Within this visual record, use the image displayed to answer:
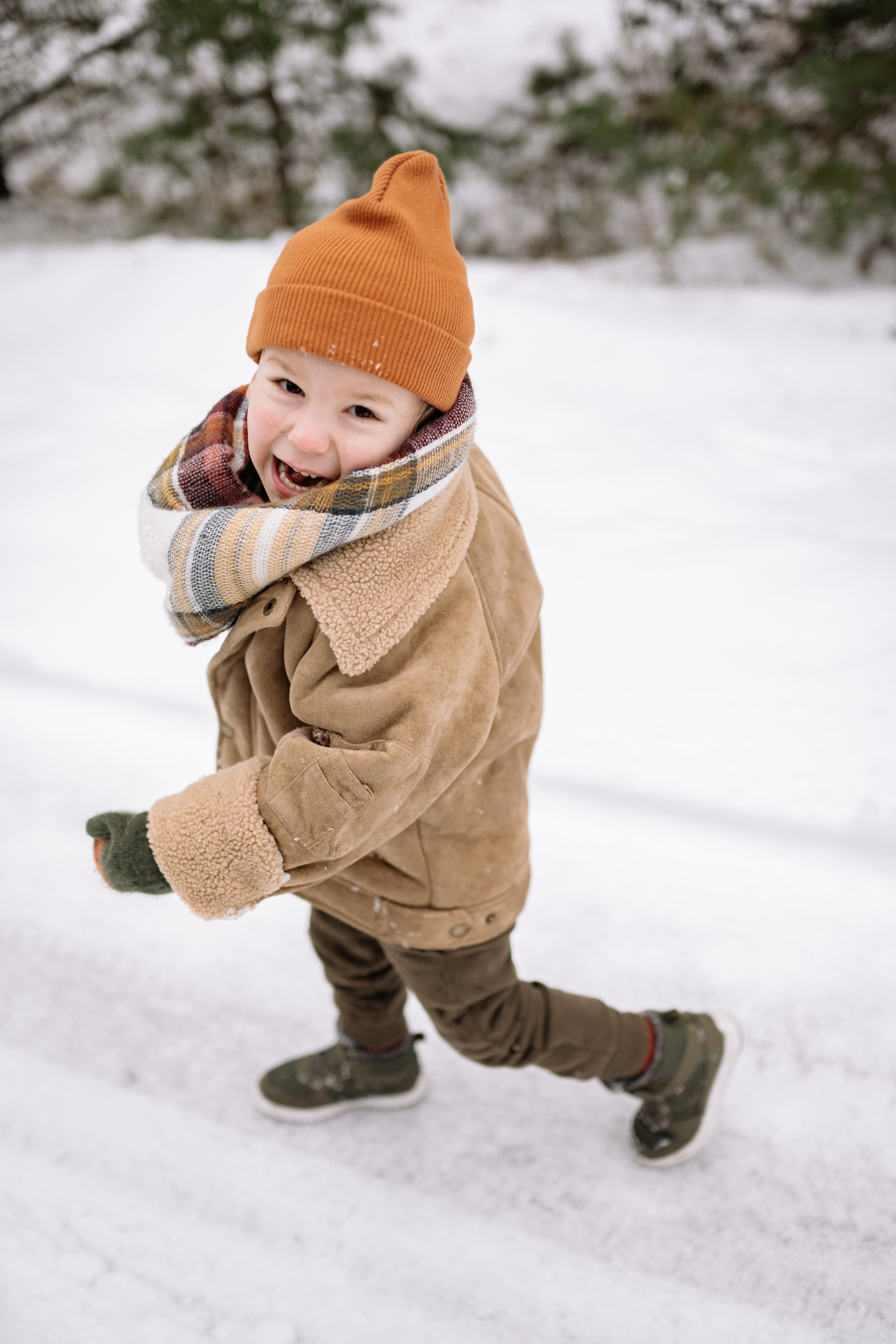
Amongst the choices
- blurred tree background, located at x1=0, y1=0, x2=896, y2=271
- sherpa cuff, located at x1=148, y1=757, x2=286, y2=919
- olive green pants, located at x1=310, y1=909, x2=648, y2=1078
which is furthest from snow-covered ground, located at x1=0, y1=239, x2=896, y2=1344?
blurred tree background, located at x1=0, y1=0, x2=896, y2=271

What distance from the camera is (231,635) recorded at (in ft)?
3.55

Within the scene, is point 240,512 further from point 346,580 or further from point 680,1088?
point 680,1088

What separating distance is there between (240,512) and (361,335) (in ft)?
0.78

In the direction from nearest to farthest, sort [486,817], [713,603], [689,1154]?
[486,817] < [689,1154] < [713,603]

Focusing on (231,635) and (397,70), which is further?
(397,70)

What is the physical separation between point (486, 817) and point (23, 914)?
1272 mm

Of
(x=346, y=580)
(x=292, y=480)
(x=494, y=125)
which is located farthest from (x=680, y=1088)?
(x=494, y=125)

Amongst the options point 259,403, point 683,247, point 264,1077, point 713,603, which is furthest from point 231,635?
point 683,247

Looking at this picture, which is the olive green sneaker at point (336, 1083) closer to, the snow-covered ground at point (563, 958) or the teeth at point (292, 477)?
the snow-covered ground at point (563, 958)

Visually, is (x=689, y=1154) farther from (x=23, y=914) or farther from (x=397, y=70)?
(x=397, y=70)

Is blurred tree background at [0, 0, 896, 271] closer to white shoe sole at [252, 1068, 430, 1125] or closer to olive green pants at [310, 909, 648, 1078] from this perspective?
olive green pants at [310, 909, 648, 1078]

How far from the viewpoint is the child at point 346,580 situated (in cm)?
97

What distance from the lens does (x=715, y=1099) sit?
1575 mm

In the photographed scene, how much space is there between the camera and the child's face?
0.99 meters
